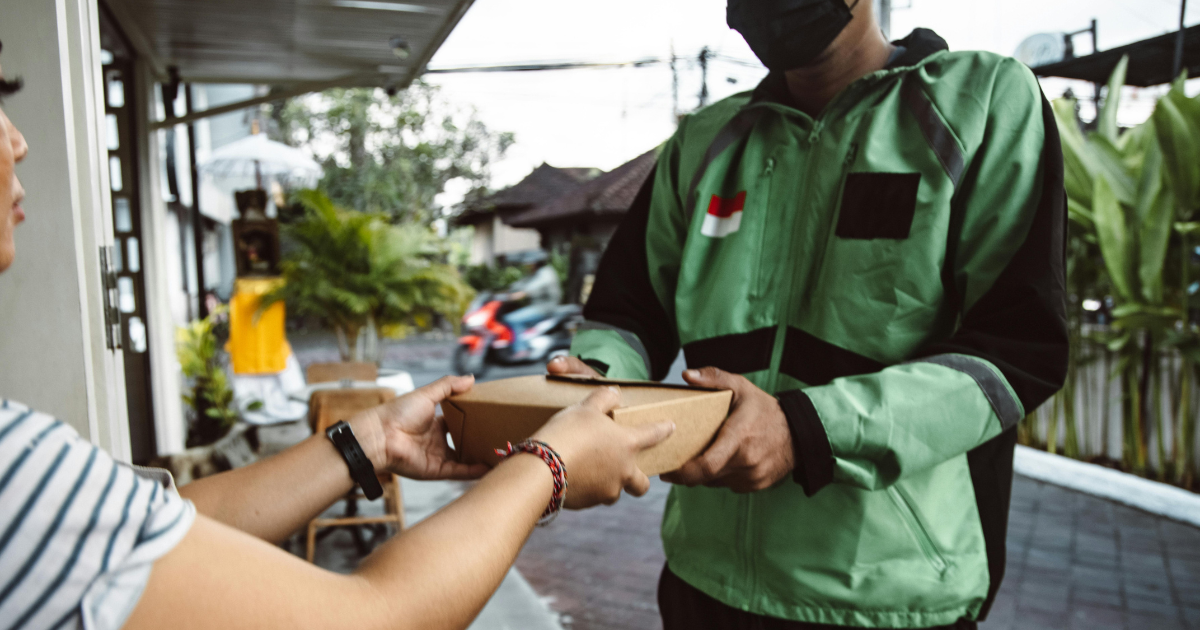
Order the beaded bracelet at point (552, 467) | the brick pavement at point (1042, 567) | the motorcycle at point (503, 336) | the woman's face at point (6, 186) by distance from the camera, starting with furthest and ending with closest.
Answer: the motorcycle at point (503, 336) < the brick pavement at point (1042, 567) < the beaded bracelet at point (552, 467) < the woman's face at point (6, 186)

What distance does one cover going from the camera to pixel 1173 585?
13.1 ft

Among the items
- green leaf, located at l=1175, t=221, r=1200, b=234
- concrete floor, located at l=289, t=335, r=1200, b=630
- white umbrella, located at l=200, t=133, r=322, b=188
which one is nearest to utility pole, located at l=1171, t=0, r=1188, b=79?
green leaf, located at l=1175, t=221, r=1200, b=234

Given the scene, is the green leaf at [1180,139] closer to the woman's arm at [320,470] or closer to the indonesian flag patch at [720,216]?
the indonesian flag patch at [720,216]

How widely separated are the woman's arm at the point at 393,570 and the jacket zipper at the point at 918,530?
0.56 meters

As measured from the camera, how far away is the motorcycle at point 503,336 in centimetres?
1102

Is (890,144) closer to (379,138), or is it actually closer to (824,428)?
(824,428)

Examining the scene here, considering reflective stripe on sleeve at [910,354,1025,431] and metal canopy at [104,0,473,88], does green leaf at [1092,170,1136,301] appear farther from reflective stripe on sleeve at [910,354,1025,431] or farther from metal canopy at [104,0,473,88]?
reflective stripe on sleeve at [910,354,1025,431]

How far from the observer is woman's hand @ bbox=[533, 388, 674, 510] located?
889 millimetres

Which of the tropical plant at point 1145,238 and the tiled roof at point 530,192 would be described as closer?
the tropical plant at point 1145,238

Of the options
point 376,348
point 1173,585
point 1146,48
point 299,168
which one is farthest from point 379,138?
point 1173,585

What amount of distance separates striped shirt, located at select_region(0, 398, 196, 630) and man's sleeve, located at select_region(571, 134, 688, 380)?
0.97m

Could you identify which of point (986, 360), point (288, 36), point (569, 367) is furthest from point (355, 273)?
point (986, 360)

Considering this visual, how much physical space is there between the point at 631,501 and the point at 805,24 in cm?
477

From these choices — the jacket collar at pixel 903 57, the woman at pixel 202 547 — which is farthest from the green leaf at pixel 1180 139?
the woman at pixel 202 547
